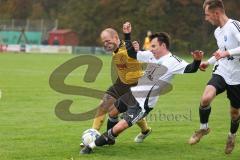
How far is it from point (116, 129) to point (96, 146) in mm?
432

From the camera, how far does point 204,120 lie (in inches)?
316

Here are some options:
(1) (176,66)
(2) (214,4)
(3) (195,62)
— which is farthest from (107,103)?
(2) (214,4)

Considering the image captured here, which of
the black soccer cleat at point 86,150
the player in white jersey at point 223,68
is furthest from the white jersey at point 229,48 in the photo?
the black soccer cleat at point 86,150

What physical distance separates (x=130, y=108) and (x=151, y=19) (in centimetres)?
5696

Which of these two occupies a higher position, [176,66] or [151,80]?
[176,66]

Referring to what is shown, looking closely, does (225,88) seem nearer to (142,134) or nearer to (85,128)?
(142,134)

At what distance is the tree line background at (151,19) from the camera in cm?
6253

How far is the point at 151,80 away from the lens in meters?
8.25

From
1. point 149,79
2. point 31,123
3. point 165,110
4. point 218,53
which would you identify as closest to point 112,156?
point 149,79

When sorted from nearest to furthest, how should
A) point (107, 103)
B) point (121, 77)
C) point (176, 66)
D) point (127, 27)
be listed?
point (176, 66)
point (127, 27)
point (107, 103)
point (121, 77)

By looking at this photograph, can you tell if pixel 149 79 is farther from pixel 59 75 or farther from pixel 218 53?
pixel 59 75

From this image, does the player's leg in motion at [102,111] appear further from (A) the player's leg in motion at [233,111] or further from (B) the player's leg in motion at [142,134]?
(A) the player's leg in motion at [233,111]

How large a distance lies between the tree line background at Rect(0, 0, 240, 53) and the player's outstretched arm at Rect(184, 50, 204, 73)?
5185 centimetres

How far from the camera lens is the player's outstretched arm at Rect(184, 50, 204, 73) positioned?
25.2ft
